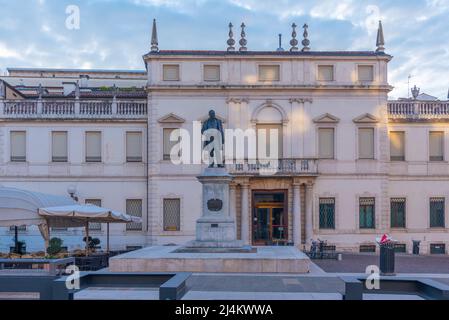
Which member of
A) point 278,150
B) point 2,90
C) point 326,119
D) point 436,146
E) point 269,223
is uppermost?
point 2,90

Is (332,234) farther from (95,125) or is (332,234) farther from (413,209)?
(95,125)

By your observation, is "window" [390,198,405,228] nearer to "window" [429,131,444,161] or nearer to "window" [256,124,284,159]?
"window" [429,131,444,161]

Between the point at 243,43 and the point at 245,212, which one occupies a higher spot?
the point at 243,43

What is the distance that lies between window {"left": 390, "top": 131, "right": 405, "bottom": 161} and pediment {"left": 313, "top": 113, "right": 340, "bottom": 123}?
3859mm

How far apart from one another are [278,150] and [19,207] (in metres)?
20.9

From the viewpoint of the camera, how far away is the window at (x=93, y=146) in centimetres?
3969

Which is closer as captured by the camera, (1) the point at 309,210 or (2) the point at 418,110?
(1) the point at 309,210

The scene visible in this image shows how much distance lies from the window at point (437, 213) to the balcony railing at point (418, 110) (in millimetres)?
5268

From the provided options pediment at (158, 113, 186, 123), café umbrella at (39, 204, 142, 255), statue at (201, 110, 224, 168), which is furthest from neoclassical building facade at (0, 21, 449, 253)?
café umbrella at (39, 204, 142, 255)

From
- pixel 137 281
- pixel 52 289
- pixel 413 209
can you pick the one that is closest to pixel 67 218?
pixel 137 281

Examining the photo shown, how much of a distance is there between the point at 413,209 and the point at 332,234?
556cm

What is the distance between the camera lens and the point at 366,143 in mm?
39125

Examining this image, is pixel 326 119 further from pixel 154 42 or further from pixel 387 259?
pixel 387 259

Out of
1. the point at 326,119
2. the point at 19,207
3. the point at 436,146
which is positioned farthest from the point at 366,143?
the point at 19,207
